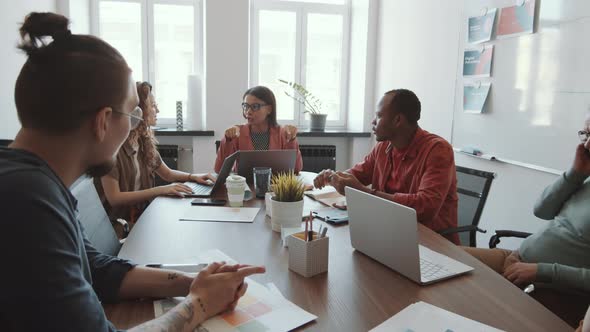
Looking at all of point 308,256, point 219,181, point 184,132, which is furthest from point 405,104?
point 184,132

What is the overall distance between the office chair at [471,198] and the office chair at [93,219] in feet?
4.40

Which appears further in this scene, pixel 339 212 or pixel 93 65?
pixel 339 212

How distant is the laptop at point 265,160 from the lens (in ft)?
7.35

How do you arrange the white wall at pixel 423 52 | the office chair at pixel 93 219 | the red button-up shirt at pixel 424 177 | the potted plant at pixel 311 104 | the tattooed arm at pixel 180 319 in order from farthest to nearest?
the potted plant at pixel 311 104 → the white wall at pixel 423 52 → the red button-up shirt at pixel 424 177 → the office chair at pixel 93 219 → the tattooed arm at pixel 180 319

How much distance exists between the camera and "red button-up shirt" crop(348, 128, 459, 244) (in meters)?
1.82

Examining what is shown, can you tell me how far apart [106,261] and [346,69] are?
12.8ft

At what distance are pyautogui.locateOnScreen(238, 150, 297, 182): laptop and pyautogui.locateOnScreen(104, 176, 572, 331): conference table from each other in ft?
2.38

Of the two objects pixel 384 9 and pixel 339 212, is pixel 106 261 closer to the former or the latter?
pixel 339 212

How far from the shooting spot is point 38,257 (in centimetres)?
61

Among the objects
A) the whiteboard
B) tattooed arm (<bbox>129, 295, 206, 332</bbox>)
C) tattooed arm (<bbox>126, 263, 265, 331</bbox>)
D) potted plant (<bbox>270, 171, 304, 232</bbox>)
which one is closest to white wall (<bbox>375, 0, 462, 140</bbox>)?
the whiteboard

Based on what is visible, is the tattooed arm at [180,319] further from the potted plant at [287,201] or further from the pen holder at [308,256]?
the potted plant at [287,201]

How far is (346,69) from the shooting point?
459 cm

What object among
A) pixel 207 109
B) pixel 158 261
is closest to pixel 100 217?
pixel 158 261

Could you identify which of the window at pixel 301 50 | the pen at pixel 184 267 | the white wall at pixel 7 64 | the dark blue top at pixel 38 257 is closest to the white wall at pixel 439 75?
the window at pixel 301 50
